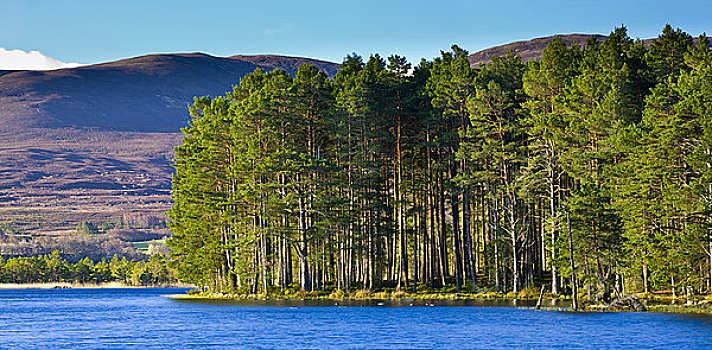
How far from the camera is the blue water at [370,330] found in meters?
47.8

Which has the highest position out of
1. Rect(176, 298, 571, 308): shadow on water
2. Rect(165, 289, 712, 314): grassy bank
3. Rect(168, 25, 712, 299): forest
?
Rect(168, 25, 712, 299): forest

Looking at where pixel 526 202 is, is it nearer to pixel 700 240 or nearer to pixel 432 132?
pixel 432 132

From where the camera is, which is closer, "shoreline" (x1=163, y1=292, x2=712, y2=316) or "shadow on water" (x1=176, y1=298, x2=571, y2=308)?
"shoreline" (x1=163, y1=292, x2=712, y2=316)

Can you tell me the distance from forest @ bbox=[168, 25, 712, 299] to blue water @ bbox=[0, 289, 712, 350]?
8.02m

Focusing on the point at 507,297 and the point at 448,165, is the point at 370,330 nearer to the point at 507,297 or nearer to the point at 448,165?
the point at 507,297

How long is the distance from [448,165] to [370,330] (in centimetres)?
3214

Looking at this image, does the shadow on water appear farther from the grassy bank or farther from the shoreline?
A: the grassy bank

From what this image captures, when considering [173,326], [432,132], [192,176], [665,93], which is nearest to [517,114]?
[432,132]

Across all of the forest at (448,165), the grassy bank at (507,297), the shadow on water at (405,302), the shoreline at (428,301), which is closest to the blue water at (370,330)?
the grassy bank at (507,297)

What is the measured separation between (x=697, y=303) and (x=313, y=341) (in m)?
28.0

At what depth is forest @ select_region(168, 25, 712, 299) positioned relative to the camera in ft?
219

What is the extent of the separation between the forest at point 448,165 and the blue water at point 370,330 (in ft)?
26.3

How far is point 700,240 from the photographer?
2256 inches

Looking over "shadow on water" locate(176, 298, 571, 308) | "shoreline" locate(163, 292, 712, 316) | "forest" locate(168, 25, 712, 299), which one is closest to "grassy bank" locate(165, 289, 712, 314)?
"shoreline" locate(163, 292, 712, 316)
